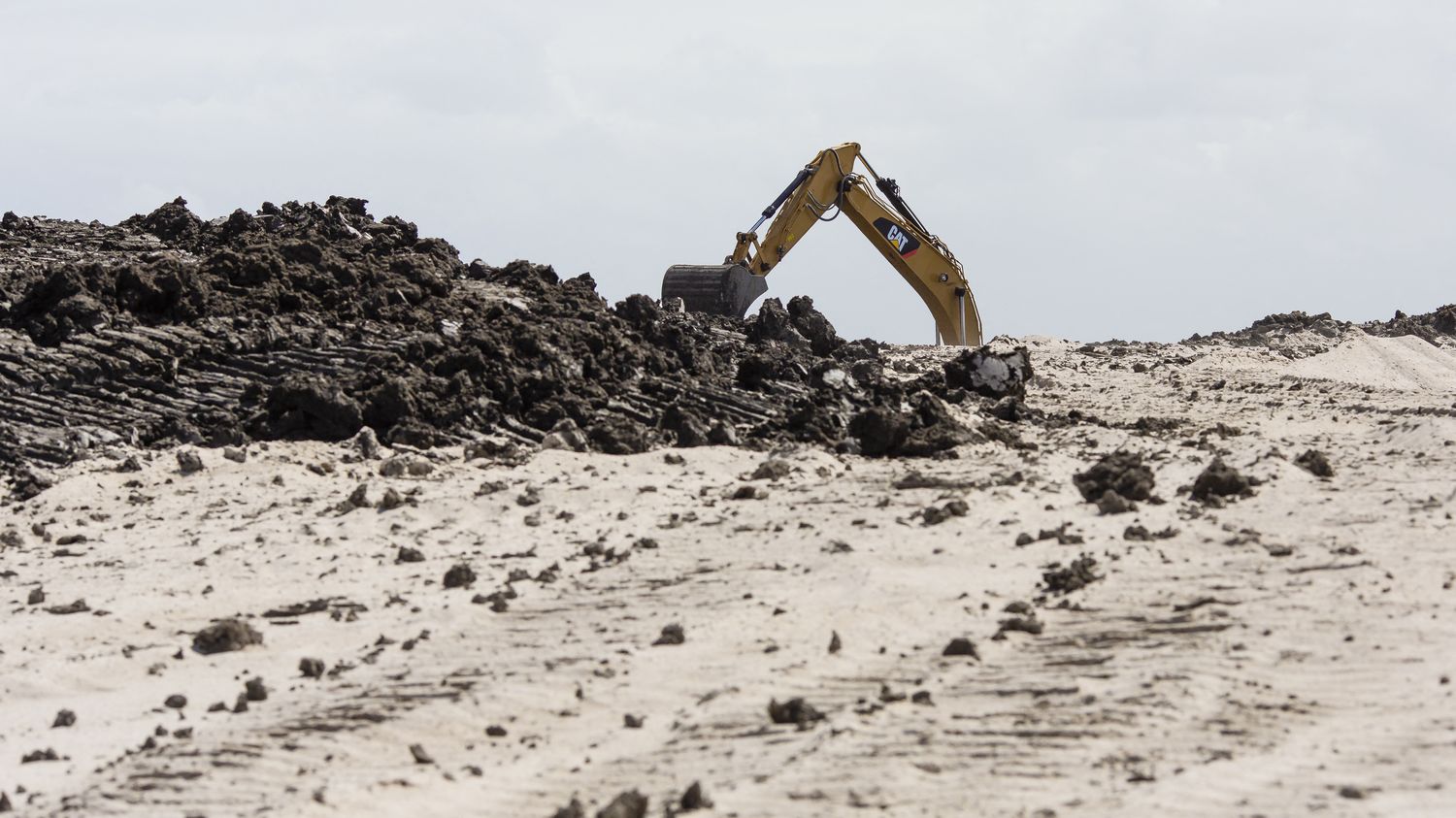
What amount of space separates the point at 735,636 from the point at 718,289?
16.2 meters

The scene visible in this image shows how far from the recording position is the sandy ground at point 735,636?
26.4 feet

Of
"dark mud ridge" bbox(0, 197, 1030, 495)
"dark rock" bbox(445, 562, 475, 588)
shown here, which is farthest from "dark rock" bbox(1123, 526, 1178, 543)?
"dark rock" bbox(445, 562, 475, 588)

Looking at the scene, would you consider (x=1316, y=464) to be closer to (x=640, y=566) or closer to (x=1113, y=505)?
(x=1113, y=505)

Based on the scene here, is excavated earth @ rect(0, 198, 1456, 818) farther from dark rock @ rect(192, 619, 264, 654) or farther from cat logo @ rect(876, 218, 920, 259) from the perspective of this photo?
cat logo @ rect(876, 218, 920, 259)

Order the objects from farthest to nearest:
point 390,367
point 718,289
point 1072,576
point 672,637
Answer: point 718,289 → point 390,367 → point 1072,576 → point 672,637

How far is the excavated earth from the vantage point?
27.1 feet

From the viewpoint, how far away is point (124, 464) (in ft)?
49.5

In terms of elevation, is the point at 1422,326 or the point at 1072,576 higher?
the point at 1422,326

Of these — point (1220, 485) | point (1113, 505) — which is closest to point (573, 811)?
point (1113, 505)

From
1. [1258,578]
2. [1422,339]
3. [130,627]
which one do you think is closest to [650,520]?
[130,627]

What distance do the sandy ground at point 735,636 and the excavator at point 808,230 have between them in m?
10.5

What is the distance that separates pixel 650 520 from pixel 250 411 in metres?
4.86

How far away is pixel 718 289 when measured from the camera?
26.2 m

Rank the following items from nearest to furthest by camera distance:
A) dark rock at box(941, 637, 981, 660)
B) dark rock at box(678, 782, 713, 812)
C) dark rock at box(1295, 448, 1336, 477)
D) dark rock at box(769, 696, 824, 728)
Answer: dark rock at box(678, 782, 713, 812) → dark rock at box(769, 696, 824, 728) → dark rock at box(941, 637, 981, 660) → dark rock at box(1295, 448, 1336, 477)
